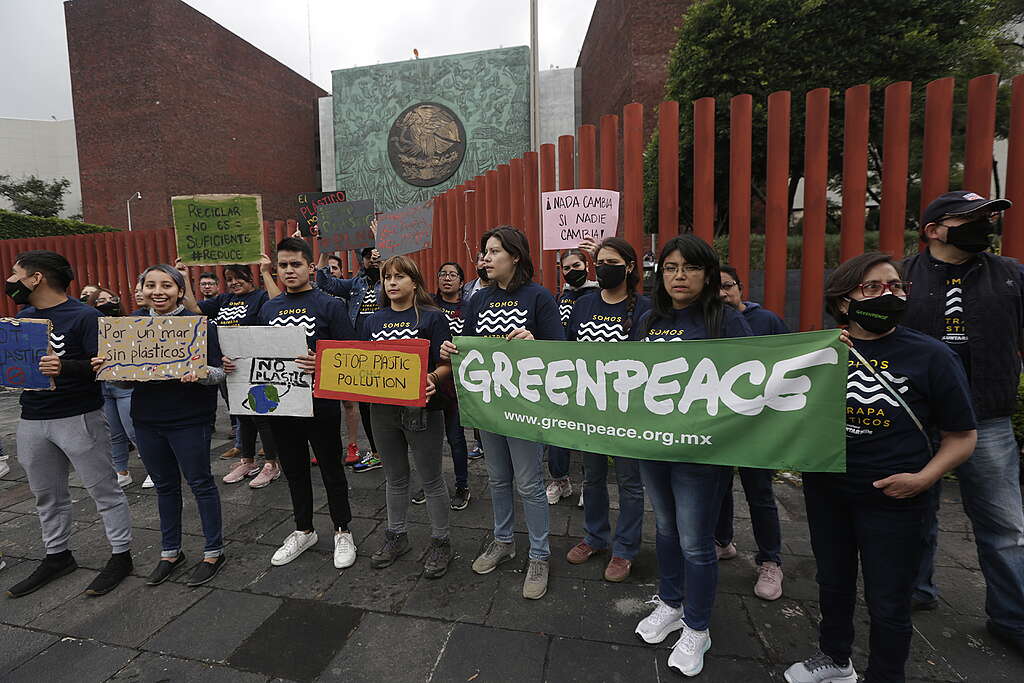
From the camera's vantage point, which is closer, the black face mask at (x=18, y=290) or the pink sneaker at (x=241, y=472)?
the black face mask at (x=18, y=290)

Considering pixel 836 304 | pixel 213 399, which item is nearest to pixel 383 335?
pixel 213 399

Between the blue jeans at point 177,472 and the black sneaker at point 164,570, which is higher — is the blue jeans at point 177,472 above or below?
above

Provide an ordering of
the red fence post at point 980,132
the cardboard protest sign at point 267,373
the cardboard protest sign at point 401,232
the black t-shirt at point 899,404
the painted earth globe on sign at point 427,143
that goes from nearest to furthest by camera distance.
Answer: the black t-shirt at point 899,404
the cardboard protest sign at point 267,373
the red fence post at point 980,132
the cardboard protest sign at point 401,232
the painted earth globe on sign at point 427,143

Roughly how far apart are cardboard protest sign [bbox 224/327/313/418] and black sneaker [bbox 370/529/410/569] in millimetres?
978

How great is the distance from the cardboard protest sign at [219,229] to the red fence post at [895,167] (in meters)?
4.95

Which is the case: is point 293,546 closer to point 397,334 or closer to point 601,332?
point 397,334

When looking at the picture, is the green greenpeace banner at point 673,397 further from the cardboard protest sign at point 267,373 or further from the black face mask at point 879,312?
the cardboard protest sign at point 267,373

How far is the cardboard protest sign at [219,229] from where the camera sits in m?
3.84

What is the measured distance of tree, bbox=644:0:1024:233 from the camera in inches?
426

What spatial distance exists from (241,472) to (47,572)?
1.64 m

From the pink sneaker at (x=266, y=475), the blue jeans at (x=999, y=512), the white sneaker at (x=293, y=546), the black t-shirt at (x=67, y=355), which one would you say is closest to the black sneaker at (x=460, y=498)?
the white sneaker at (x=293, y=546)

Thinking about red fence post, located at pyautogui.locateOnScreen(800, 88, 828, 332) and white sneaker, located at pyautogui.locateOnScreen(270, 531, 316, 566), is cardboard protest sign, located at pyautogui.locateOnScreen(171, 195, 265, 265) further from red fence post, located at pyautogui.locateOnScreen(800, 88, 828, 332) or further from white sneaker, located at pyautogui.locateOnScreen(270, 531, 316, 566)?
red fence post, located at pyautogui.locateOnScreen(800, 88, 828, 332)

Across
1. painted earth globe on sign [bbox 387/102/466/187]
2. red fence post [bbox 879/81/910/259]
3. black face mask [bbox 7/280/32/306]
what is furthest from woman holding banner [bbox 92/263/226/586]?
painted earth globe on sign [bbox 387/102/466/187]

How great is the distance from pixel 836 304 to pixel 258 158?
34.8m
